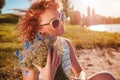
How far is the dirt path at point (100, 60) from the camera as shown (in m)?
6.93

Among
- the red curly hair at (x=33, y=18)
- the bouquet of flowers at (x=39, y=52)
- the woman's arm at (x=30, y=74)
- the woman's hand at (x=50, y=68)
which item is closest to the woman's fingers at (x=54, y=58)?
the woman's hand at (x=50, y=68)

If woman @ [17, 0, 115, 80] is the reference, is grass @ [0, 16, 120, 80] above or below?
below

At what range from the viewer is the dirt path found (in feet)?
22.7

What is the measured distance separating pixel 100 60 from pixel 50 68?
3966mm

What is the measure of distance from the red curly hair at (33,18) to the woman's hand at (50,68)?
445 mm

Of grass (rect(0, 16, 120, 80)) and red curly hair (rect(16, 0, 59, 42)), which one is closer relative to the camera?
red curly hair (rect(16, 0, 59, 42))

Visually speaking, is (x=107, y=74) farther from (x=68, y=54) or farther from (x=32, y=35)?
(x=32, y=35)

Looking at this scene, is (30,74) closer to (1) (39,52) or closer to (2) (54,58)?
(1) (39,52)

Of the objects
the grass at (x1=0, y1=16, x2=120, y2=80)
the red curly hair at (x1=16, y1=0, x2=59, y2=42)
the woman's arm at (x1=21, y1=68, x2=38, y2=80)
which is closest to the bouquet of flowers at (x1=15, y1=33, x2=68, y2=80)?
the woman's arm at (x1=21, y1=68, x2=38, y2=80)

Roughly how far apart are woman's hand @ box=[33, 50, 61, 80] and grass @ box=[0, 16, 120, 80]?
2.26m

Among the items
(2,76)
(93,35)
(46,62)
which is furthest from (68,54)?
(93,35)

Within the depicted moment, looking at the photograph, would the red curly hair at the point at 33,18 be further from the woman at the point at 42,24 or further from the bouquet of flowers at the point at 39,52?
the bouquet of flowers at the point at 39,52

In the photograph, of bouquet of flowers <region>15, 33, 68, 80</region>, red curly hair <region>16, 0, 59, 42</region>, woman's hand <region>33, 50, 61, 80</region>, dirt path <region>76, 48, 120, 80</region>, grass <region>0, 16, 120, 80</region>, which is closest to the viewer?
woman's hand <region>33, 50, 61, 80</region>

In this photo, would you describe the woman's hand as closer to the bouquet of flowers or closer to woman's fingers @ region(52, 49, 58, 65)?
woman's fingers @ region(52, 49, 58, 65)
